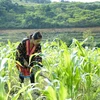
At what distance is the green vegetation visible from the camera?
27.1 m

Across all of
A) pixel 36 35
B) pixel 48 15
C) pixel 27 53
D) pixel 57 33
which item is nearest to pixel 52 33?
pixel 57 33

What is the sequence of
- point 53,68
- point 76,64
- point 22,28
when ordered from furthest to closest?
point 22,28
point 53,68
point 76,64

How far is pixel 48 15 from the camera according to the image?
31.7 meters

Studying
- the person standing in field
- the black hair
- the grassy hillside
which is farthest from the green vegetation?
the black hair

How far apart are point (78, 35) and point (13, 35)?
6507mm

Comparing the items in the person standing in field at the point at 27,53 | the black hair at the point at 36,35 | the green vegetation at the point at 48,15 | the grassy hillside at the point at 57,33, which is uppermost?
the black hair at the point at 36,35

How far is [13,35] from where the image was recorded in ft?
76.3

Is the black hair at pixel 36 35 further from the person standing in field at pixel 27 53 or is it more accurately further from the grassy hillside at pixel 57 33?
the grassy hillside at pixel 57 33

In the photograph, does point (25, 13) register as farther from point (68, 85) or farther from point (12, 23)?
point (68, 85)

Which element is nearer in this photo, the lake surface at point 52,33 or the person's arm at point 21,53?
the person's arm at point 21,53

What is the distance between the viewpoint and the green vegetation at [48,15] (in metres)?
27.1

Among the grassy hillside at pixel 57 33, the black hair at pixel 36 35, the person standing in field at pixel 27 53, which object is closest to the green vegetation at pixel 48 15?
the grassy hillside at pixel 57 33

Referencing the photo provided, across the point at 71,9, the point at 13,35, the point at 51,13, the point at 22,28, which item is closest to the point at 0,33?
the point at 13,35

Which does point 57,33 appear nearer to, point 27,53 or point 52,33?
point 52,33
